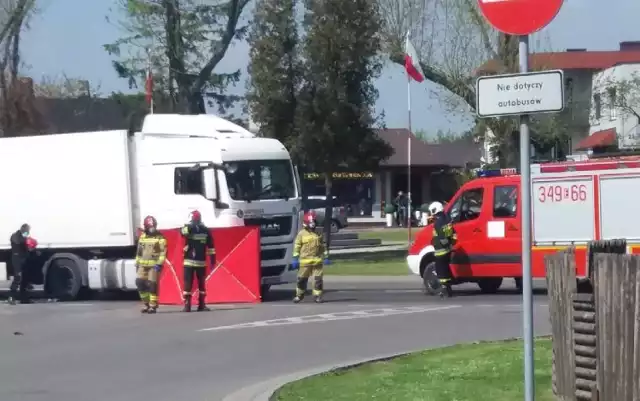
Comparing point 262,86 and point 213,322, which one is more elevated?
point 262,86

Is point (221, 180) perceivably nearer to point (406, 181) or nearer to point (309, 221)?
point (309, 221)

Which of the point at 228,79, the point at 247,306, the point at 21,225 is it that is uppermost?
the point at 228,79

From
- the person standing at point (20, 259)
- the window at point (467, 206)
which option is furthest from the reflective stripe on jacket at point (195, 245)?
the window at point (467, 206)

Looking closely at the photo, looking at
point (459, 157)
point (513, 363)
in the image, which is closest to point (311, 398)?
point (513, 363)

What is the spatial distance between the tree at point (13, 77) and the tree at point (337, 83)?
1163 cm

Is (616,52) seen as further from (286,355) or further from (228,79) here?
(286,355)

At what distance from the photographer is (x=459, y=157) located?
6681cm

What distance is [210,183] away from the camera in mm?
21359

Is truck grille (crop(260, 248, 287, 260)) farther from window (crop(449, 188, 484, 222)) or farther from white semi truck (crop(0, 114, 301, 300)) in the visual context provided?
window (crop(449, 188, 484, 222))

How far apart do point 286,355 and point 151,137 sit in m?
9.52

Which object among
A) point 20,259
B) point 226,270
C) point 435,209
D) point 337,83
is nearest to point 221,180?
point 226,270

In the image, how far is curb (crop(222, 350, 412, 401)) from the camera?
35.4 ft

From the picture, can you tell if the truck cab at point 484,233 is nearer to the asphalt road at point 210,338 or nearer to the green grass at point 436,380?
the asphalt road at point 210,338

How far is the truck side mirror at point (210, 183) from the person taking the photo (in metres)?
21.3
